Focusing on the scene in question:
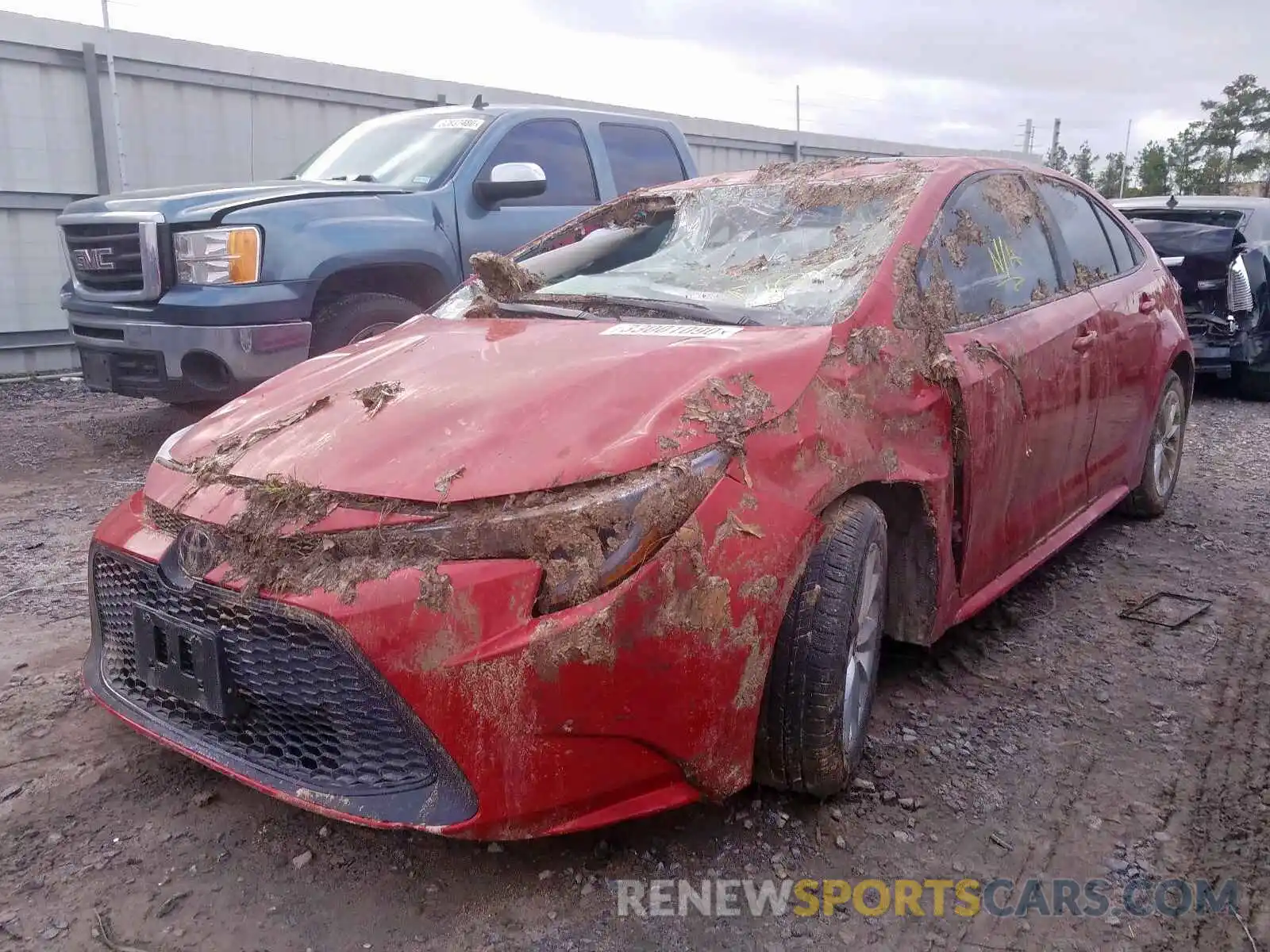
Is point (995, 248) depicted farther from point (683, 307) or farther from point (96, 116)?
point (96, 116)

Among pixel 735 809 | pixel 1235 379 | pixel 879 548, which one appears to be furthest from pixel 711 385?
pixel 1235 379

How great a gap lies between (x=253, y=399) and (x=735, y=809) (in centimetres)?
161

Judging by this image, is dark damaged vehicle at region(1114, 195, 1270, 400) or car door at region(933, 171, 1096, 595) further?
dark damaged vehicle at region(1114, 195, 1270, 400)

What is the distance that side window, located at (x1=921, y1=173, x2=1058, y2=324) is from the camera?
3021mm

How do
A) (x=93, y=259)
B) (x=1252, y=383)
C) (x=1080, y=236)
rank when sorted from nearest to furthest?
(x=1080, y=236) → (x=93, y=259) → (x=1252, y=383)

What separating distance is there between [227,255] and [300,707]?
143 inches

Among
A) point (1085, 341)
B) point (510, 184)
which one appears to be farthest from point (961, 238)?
point (510, 184)

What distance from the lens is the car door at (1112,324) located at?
3744mm

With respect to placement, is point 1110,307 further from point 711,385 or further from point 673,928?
point 673,928

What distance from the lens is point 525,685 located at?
6.21 feet

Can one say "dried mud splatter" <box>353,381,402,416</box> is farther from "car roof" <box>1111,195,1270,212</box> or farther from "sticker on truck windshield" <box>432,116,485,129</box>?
"car roof" <box>1111,195,1270,212</box>

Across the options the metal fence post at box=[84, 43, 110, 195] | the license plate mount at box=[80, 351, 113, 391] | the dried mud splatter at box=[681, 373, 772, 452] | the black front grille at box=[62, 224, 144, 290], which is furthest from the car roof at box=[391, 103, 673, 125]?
the dried mud splatter at box=[681, 373, 772, 452]

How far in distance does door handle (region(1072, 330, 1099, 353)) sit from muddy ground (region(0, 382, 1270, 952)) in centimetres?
96

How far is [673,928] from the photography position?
2025 millimetres
